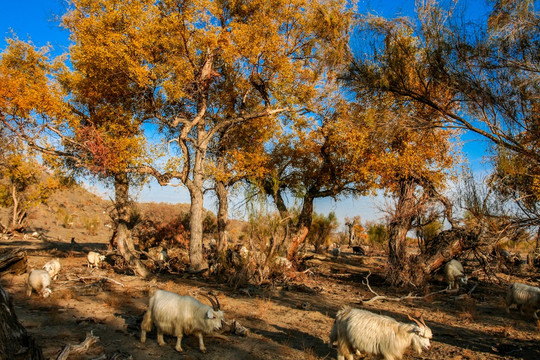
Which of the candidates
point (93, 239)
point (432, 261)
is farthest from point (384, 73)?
point (93, 239)

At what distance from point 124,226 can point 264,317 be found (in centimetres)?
721

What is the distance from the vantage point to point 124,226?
13.2 meters

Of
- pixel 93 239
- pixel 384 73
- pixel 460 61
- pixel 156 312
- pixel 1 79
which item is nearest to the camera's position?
pixel 156 312

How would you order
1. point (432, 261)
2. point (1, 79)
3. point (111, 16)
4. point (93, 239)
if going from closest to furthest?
point (1, 79) < point (111, 16) < point (432, 261) < point (93, 239)

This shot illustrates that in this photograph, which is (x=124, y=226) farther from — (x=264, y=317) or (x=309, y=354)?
(x=309, y=354)

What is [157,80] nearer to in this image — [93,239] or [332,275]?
[332,275]

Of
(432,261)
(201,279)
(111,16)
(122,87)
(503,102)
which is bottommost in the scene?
(201,279)

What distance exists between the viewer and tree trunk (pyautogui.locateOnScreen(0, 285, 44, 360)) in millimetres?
3605

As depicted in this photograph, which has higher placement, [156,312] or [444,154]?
[444,154]

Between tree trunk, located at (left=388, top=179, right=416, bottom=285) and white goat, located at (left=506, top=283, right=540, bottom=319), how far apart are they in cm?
410

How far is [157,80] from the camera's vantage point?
503 inches

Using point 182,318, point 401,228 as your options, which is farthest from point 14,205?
point 401,228

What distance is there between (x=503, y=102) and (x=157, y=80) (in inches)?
412

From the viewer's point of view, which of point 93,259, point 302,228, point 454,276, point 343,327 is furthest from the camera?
point 302,228
